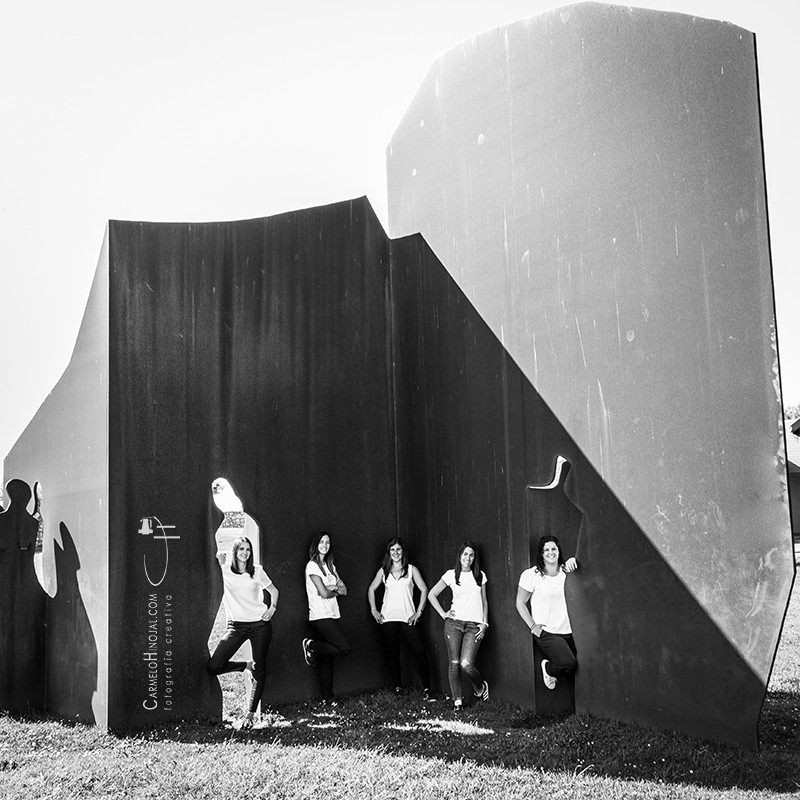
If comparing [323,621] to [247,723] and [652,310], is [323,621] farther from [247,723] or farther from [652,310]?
[652,310]

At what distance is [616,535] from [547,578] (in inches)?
26.1

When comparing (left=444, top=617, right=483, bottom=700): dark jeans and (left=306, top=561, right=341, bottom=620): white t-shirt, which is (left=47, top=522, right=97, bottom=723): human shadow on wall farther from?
(left=444, top=617, right=483, bottom=700): dark jeans

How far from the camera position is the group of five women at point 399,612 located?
7180mm

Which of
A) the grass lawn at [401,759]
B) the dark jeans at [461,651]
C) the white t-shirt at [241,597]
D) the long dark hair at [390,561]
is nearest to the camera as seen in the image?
the grass lawn at [401,759]

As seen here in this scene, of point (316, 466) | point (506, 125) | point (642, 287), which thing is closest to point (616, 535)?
point (642, 287)

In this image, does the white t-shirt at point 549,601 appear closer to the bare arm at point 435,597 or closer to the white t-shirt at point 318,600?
the bare arm at point 435,597

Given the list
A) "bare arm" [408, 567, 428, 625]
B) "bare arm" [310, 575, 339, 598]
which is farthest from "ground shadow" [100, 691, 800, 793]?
"bare arm" [310, 575, 339, 598]

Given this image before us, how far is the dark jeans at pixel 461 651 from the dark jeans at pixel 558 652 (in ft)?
2.98

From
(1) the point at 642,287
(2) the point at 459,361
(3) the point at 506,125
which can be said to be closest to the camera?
(1) the point at 642,287

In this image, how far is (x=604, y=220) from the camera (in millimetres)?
7121

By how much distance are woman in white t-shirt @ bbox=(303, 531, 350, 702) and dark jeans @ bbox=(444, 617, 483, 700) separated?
92cm

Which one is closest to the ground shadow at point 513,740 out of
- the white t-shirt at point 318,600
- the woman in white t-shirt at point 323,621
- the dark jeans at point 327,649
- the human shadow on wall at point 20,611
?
the dark jeans at point 327,649

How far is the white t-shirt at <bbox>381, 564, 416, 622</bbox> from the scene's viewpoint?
8570 millimetres

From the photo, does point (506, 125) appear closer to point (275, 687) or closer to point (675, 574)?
point (675, 574)
